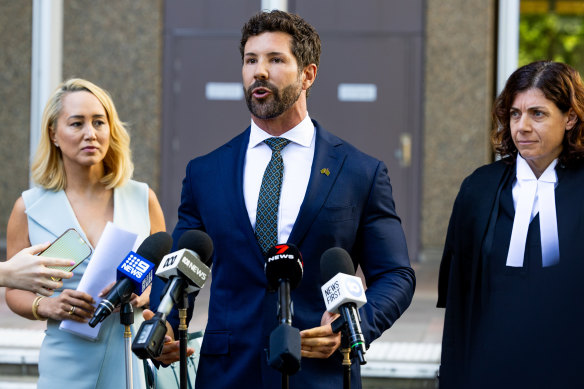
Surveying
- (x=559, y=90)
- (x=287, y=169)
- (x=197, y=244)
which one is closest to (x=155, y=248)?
(x=197, y=244)

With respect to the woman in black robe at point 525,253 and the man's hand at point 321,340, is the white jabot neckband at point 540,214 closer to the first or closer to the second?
the woman in black robe at point 525,253

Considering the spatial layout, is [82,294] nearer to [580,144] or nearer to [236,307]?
[236,307]

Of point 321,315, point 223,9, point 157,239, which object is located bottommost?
point 321,315

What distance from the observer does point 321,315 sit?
110 inches

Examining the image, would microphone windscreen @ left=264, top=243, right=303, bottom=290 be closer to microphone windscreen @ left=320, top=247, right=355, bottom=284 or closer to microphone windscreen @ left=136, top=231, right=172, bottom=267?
microphone windscreen @ left=320, top=247, right=355, bottom=284

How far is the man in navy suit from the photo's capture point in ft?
9.14

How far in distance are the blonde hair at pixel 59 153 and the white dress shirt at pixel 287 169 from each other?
107 cm

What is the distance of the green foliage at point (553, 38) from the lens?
8.93 m

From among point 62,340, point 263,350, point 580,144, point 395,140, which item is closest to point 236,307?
point 263,350

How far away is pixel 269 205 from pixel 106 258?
35.3 inches

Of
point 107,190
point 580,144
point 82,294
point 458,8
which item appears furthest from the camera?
point 458,8

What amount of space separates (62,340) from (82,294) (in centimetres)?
31

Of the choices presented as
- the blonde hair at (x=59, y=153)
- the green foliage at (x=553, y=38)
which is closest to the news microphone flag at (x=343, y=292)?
the blonde hair at (x=59, y=153)

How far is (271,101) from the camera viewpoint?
287 centimetres
